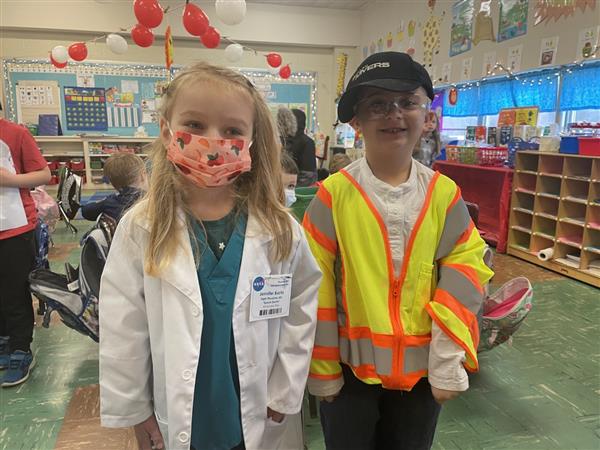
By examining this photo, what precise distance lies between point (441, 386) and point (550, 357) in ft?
6.19

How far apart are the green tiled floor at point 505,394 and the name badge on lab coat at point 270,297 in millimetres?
1047

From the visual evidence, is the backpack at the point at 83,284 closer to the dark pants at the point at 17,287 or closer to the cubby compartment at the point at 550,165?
the dark pants at the point at 17,287

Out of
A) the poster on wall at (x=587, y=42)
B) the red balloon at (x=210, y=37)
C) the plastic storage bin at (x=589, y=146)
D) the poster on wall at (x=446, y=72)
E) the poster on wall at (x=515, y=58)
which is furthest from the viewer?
the poster on wall at (x=446, y=72)

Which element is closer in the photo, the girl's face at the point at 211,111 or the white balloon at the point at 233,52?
the girl's face at the point at 211,111

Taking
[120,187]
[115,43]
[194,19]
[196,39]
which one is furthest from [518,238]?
[196,39]

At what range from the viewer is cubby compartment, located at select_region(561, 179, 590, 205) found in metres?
4.09

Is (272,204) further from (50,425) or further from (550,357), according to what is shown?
(550,357)

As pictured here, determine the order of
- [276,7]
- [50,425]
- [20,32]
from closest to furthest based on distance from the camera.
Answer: [50,425] < [20,32] < [276,7]

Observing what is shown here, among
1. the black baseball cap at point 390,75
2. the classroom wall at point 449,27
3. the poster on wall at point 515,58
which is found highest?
the classroom wall at point 449,27

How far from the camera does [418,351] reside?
1110 millimetres

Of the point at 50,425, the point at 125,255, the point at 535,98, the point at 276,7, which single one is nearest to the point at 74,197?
the point at 50,425

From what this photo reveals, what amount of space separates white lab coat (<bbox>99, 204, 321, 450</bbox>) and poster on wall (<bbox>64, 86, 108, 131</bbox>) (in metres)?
9.28

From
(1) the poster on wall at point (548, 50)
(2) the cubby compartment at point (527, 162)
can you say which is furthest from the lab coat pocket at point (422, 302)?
(1) the poster on wall at point (548, 50)

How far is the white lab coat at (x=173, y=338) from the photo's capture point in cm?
96
